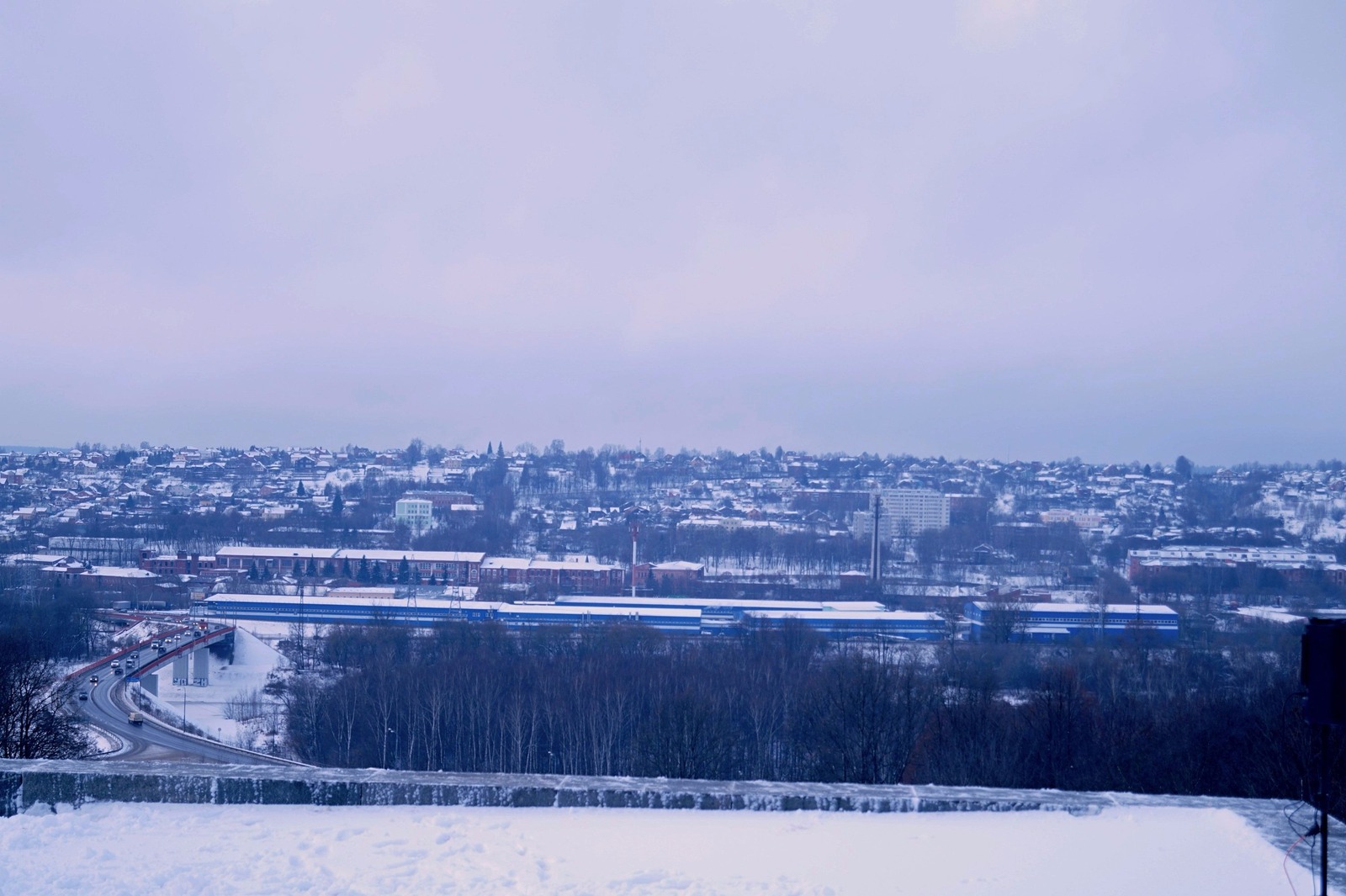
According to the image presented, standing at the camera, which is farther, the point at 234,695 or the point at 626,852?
the point at 234,695

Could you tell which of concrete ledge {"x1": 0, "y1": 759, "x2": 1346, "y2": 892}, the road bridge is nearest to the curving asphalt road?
the road bridge

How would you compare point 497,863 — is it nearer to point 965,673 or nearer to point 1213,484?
point 965,673

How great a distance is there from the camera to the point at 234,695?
16.2 meters

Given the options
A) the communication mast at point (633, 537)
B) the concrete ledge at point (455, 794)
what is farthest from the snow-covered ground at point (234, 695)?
the communication mast at point (633, 537)

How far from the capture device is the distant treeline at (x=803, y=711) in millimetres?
8477

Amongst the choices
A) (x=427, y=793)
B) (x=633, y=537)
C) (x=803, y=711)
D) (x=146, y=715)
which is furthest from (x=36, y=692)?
(x=633, y=537)

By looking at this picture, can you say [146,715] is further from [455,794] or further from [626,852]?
[626,852]

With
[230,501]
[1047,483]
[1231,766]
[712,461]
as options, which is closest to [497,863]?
[1231,766]

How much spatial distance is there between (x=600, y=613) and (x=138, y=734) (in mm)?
10538

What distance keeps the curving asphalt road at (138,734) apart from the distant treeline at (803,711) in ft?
3.02

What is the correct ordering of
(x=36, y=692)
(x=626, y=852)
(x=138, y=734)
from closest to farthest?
(x=626, y=852) → (x=36, y=692) → (x=138, y=734)

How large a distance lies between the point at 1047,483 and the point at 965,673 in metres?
51.1

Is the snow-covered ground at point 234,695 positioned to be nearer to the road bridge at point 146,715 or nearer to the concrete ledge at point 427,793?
the road bridge at point 146,715

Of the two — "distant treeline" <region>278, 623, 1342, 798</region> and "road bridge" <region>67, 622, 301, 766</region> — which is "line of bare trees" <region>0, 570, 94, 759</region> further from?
"distant treeline" <region>278, 623, 1342, 798</region>
